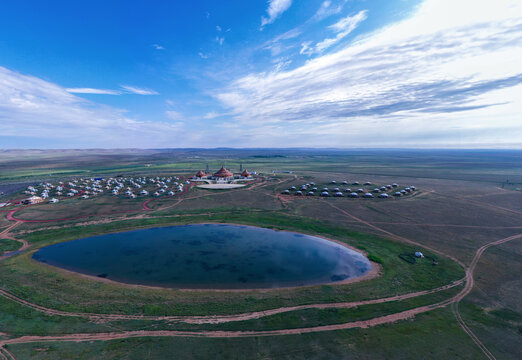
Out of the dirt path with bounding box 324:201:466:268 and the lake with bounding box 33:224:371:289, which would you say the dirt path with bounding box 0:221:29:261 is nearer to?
the lake with bounding box 33:224:371:289

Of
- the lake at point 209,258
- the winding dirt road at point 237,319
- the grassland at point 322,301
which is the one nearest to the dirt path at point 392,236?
the grassland at point 322,301

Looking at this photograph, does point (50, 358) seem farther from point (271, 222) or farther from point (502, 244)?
point (502, 244)

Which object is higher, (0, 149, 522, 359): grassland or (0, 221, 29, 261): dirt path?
(0, 221, 29, 261): dirt path

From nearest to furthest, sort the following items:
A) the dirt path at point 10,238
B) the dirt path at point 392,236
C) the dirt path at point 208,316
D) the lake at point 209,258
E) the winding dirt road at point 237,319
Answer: the winding dirt road at point 237,319
the dirt path at point 208,316
the lake at point 209,258
the dirt path at point 392,236
the dirt path at point 10,238

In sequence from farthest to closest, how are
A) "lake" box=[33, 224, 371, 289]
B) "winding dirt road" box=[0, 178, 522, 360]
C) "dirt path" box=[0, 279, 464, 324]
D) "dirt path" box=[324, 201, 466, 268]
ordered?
1. "dirt path" box=[324, 201, 466, 268]
2. "lake" box=[33, 224, 371, 289]
3. "dirt path" box=[0, 279, 464, 324]
4. "winding dirt road" box=[0, 178, 522, 360]

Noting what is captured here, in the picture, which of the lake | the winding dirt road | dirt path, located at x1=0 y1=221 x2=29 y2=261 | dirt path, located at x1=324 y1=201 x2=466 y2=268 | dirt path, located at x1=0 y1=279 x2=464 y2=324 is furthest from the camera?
dirt path, located at x1=0 y1=221 x2=29 y2=261

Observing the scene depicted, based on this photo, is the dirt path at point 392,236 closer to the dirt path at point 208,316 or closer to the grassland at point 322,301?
the grassland at point 322,301

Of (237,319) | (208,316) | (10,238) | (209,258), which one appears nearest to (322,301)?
(237,319)

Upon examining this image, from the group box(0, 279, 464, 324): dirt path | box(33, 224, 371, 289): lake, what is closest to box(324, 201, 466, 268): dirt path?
box(33, 224, 371, 289): lake

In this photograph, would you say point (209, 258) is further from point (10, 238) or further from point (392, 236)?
point (10, 238)

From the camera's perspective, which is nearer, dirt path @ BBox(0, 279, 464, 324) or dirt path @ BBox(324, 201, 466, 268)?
dirt path @ BBox(0, 279, 464, 324)

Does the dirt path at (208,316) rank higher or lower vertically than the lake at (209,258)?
higher
